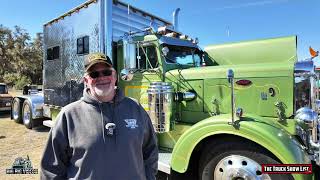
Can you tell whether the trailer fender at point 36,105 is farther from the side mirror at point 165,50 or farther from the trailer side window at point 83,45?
the side mirror at point 165,50

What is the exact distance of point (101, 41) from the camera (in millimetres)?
5473

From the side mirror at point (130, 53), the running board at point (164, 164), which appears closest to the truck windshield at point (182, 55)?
the side mirror at point (130, 53)

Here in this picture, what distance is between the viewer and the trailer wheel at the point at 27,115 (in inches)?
371

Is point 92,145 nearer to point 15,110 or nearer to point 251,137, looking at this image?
point 251,137

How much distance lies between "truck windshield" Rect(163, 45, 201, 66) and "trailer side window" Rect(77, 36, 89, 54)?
1.82 metres

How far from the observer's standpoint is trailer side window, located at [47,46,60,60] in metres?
7.18

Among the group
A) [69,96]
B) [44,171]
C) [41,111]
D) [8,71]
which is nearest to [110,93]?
[44,171]

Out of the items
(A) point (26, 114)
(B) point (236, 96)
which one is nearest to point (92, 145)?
(B) point (236, 96)

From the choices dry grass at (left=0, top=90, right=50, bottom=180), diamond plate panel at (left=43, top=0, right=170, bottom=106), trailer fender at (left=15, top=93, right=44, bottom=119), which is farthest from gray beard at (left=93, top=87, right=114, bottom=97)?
trailer fender at (left=15, top=93, right=44, bottom=119)

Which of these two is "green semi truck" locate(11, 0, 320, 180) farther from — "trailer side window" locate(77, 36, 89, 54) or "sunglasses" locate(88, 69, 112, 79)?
"sunglasses" locate(88, 69, 112, 79)

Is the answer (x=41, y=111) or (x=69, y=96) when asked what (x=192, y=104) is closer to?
(x=69, y=96)

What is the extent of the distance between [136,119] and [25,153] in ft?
18.4

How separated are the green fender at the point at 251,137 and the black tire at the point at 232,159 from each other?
154 millimetres

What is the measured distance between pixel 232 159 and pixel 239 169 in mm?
144
